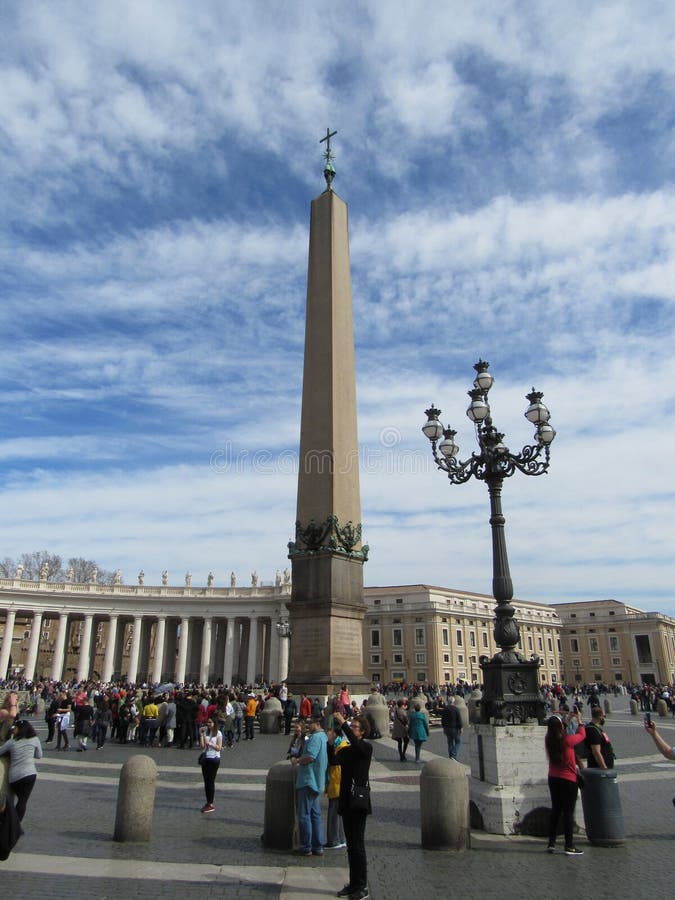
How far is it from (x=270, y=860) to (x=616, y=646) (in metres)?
103

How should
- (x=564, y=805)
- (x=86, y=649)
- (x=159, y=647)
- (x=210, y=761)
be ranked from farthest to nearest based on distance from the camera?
(x=159, y=647), (x=86, y=649), (x=210, y=761), (x=564, y=805)

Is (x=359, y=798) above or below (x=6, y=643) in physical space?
below

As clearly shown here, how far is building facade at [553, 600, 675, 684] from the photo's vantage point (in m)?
95.8

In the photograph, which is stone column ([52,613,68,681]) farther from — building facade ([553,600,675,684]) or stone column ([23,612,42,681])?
building facade ([553,600,675,684])

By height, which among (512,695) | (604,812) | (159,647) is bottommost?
(604,812)

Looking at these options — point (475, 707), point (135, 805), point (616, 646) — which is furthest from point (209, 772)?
point (616, 646)

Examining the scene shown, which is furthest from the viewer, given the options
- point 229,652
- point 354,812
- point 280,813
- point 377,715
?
point 229,652

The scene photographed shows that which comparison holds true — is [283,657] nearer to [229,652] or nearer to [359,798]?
[229,652]

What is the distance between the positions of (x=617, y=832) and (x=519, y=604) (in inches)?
3850

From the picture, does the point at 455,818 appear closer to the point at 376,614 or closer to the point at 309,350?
the point at 309,350

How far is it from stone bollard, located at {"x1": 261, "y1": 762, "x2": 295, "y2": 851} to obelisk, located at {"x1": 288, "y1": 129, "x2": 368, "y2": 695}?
10.8 metres

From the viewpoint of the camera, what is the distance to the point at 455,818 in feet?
22.8

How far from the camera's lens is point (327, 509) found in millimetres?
19281

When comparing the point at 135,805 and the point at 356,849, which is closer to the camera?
the point at 356,849
